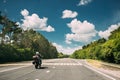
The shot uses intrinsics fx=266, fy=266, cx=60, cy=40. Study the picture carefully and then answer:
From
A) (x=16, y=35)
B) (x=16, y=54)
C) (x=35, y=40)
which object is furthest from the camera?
(x=35, y=40)

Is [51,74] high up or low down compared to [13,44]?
down

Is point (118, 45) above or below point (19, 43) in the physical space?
below

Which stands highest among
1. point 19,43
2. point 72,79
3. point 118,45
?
point 19,43

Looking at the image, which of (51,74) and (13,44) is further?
(13,44)

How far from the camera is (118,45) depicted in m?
50.0

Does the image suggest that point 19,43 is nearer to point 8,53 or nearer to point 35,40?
point 35,40

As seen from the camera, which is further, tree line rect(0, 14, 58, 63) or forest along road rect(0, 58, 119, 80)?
tree line rect(0, 14, 58, 63)

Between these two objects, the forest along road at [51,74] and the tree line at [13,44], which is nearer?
the forest along road at [51,74]

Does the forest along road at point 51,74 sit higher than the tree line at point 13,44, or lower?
lower

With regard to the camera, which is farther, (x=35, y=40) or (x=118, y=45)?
(x=35, y=40)

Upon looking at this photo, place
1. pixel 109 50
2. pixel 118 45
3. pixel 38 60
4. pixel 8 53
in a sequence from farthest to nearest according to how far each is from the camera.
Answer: pixel 8 53 → pixel 109 50 → pixel 118 45 → pixel 38 60

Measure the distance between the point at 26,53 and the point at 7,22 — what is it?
15872 millimetres

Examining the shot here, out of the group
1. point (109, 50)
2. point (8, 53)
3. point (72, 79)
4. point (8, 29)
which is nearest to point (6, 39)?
point (8, 29)

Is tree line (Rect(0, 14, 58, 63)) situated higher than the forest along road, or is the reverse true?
tree line (Rect(0, 14, 58, 63))
